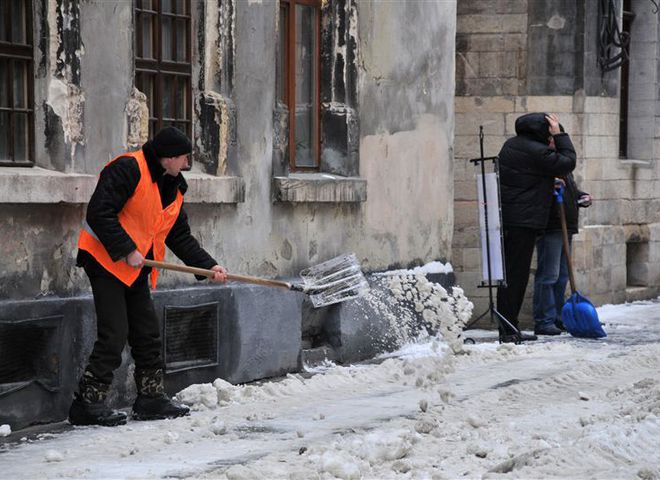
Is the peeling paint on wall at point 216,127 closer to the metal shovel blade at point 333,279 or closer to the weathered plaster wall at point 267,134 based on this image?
the weathered plaster wall at point 267,134

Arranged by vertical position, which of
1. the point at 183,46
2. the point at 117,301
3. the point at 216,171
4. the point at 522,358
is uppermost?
the point at 183,46

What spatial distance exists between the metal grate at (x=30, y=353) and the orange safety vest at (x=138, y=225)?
0.50 m

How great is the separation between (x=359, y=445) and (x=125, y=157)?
2.29 meters

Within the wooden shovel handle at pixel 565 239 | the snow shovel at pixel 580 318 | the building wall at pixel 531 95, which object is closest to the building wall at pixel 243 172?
the wooden shovel handle at pixel 565 239

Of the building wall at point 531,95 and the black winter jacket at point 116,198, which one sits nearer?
the black winter jacket at point 116,198

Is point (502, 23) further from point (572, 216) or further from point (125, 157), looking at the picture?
point (125, 157)

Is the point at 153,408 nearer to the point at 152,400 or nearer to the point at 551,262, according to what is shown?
the point at 152,400

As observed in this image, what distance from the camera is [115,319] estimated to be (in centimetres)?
902

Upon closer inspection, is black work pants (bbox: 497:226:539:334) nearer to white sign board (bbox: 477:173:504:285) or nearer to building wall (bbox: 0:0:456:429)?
white sign board (bbox: 477:173:504:285)

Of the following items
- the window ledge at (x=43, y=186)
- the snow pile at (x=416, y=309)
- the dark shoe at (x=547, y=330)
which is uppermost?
the window ledge at (x=43, y=186)

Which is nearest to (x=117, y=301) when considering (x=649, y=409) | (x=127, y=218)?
(x=127, y=218)

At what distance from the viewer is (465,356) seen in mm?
12492

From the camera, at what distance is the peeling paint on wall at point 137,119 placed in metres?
10.0

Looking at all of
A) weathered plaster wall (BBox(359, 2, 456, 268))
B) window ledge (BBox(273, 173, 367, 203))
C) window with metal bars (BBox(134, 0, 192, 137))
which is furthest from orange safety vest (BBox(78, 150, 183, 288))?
weathered plaster wall (BBox(359, 2, 456, 268))
